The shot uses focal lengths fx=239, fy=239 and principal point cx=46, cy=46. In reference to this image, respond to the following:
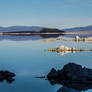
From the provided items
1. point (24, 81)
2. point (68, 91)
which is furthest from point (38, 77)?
point (68, 91)

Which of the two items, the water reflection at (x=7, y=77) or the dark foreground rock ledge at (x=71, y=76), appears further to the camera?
the water reflection at (x=7, y=77)

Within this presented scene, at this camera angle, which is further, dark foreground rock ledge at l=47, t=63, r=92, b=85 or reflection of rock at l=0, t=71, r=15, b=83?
reflection of rock at l=0, t=71, r=15, b=83

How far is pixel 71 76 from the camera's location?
62.0ft

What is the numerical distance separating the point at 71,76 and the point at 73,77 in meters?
0.54

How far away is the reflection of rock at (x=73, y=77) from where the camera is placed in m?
17.2

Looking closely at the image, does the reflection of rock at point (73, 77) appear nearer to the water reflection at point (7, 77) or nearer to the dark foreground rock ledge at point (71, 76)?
the dark foreground rock ledge at point (71, 76)

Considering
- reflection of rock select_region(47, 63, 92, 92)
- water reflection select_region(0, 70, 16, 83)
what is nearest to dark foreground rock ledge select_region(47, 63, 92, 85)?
reflection of rock select_region(47, 63, 92, 92)

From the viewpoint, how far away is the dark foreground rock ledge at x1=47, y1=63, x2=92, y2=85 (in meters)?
18.1

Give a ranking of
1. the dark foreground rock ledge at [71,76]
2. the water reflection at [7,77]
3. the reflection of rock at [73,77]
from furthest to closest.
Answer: the water reflection at [7,77] < the dark foreground rock ledge at [71,76] < the reflection of rock at [73,77]

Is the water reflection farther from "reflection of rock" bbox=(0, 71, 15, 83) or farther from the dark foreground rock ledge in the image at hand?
the dark foreground rock ledge

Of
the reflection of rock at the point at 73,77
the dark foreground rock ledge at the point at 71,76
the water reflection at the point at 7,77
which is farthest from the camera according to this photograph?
the water reflection at the point at 7,77

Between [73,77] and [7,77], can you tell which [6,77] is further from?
[73,77]

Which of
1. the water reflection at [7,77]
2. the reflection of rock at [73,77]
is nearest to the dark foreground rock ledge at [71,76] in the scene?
the reflection of rock at [73,77]

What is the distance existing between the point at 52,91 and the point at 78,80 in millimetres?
2384
